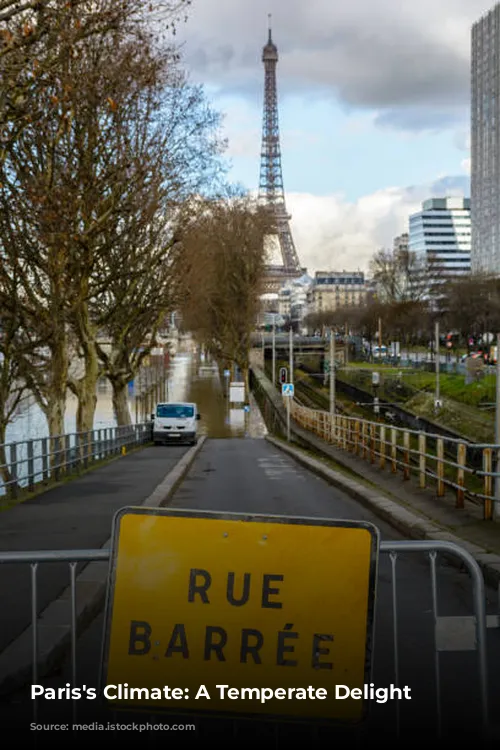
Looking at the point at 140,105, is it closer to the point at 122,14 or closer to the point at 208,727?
the point at 122,14

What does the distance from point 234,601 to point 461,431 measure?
43.5m

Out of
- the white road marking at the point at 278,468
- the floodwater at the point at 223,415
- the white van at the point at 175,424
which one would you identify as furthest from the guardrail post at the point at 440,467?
the floodwater at the point at 223,415

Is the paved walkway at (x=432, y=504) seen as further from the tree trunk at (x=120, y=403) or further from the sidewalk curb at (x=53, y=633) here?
the tree trunk at (x=120, y=403)

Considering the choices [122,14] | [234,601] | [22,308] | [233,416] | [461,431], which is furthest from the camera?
[233,416]

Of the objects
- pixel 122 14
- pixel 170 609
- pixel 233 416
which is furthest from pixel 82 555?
pixel 233 416

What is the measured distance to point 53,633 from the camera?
679 cm

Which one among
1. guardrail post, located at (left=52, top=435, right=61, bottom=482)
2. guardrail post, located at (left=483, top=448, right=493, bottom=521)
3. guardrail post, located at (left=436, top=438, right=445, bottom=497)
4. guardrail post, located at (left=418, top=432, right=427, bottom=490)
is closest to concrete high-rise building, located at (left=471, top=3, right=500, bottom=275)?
guardrail post, located at (left=52, top=435, right=61, bottom=482)

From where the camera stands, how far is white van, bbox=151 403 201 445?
43.9m

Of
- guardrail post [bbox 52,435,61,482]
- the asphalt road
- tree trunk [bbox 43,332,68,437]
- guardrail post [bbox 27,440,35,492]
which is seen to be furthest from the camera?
tree trunk [bbox 43,332,68,437]

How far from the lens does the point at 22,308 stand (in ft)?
99.4

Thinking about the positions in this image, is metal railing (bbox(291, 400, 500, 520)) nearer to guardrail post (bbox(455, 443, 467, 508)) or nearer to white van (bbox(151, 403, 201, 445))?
guardrail post (bbox(455, 443, 467, 508))

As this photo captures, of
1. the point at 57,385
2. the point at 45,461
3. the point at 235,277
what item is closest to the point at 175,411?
the point at 57,385

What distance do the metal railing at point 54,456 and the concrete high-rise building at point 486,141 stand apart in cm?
13070

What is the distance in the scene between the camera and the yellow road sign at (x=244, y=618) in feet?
14.8
